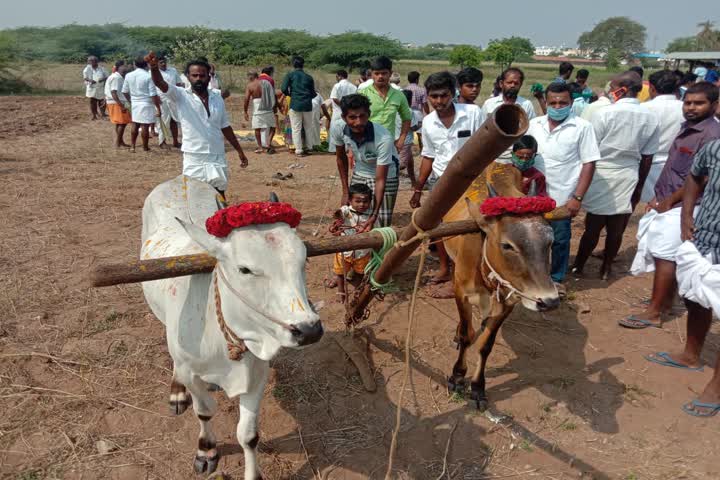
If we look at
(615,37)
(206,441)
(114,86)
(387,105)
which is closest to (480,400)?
(206,441)

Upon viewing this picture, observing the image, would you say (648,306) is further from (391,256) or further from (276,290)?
(276,290)

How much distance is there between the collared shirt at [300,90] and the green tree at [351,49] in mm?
31955

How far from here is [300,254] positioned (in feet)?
6.77

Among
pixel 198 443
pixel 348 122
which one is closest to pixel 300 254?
pixel 198 443

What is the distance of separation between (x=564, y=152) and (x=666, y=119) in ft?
7.23

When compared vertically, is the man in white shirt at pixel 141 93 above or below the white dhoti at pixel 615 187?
above

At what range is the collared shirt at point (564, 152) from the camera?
186 inches

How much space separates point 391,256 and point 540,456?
1.66m

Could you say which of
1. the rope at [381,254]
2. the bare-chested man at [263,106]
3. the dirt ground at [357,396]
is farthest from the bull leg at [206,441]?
the bare-chested man at [263,106]

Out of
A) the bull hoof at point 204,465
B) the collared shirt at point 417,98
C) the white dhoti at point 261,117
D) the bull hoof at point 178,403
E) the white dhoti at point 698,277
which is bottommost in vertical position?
the bull hoof at point 204,465

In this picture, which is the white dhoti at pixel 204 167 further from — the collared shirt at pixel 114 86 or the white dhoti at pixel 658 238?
the collared shirt at pixel 114 86

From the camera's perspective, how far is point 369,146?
457 centimetres

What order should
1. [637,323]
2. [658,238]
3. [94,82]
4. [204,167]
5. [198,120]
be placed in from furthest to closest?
[94,82]
[204,167]
[198,120]
[637,323]
[658,238]

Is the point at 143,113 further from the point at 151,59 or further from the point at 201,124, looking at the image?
the point at 151,59
